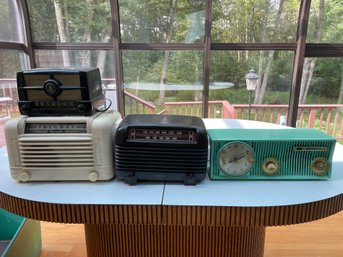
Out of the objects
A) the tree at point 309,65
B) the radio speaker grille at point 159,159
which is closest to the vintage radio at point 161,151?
the radio speaker grille at point 159,159

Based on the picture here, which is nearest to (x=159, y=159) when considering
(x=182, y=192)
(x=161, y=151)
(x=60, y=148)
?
(x=161, y=151)

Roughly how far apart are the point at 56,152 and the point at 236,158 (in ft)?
2.24

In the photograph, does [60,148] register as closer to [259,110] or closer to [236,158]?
[236,158]

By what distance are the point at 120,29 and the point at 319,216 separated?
10.6 feet

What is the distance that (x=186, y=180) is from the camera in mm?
1039

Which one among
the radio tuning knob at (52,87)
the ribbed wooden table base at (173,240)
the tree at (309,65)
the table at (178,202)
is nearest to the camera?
the table at (178,202)

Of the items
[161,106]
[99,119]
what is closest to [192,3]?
[161,106]

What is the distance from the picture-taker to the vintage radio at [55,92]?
1045 millimetres

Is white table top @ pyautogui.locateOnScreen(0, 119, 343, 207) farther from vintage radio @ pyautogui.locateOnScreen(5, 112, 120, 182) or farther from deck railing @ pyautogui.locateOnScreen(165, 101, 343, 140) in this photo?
A: deck railing @ pyautogui.locateOnScreen(165, 101, 343, 140)

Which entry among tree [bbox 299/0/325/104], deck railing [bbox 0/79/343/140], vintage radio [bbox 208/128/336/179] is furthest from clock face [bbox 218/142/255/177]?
tree [bbox 299/0/325/104]

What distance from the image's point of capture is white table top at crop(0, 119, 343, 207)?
0.94m

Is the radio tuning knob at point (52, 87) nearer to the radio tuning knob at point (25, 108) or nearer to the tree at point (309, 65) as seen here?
the radio tuning knob at point (25, 108)

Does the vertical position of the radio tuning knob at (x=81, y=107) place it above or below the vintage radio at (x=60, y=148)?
above

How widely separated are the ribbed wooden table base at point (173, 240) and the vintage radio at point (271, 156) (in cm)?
38
